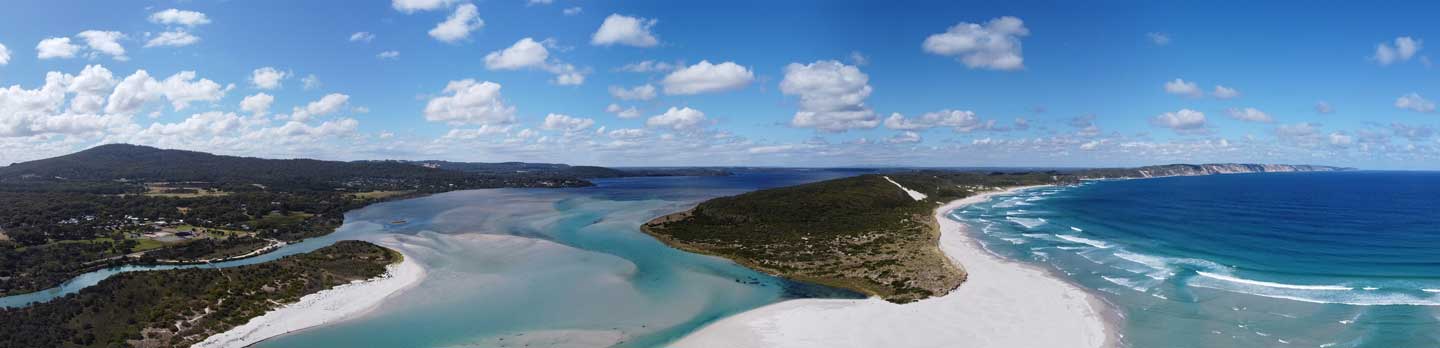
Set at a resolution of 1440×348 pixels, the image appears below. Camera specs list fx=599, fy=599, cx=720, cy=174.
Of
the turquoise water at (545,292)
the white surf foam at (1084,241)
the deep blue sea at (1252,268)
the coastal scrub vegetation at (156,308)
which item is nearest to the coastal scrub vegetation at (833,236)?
the turquoise water at (545,292)

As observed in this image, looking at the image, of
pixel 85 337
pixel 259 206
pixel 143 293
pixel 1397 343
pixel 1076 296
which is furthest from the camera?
pixel 259 206

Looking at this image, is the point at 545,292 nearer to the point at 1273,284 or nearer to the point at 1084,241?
the point at 1273,284

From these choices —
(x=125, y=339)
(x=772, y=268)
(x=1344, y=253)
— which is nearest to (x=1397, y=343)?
(x=1344, y=253)

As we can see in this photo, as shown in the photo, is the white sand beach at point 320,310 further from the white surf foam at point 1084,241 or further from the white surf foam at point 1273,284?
the white surf foam at point 1084,241

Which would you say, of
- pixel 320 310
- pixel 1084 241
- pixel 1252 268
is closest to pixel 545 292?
pixel 320 310

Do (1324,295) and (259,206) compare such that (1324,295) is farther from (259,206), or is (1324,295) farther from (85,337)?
(259,206)
